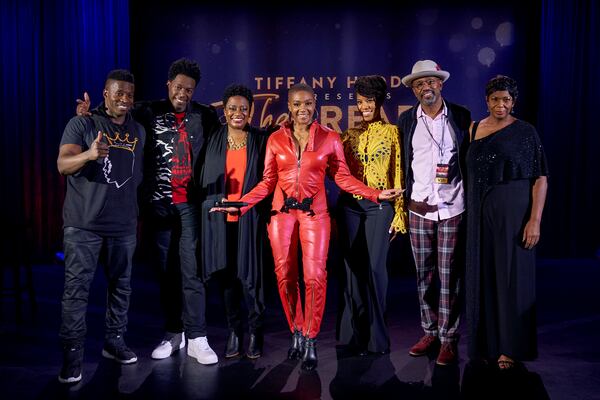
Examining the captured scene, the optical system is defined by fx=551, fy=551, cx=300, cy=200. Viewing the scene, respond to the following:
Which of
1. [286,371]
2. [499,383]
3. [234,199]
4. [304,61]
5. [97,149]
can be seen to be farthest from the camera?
[304,61]

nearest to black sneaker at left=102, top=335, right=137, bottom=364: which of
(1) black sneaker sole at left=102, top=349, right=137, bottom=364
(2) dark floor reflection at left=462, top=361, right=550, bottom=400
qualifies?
(1) black sneaker sole at left=102, top=349, right=137, bottom=364

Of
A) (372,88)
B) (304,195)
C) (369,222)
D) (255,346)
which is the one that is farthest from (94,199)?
(372,88)

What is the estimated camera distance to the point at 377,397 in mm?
3033

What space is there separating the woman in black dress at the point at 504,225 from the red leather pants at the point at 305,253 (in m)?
0.92

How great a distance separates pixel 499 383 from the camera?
321 cm

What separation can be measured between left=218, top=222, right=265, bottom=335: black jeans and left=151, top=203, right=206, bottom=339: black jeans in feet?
0.53

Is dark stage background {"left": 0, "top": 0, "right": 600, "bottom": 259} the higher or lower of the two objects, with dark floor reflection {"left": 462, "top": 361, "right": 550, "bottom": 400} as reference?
higher

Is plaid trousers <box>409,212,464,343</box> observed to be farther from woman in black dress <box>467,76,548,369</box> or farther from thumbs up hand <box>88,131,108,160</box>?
thumbs up hand <box>88,131,108,160</box>

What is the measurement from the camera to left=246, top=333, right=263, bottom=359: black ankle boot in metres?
3.66

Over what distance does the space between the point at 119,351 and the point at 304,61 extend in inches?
184

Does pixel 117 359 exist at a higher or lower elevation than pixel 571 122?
lower

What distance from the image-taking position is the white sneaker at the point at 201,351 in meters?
3.55

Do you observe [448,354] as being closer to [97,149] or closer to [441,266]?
[441,266]

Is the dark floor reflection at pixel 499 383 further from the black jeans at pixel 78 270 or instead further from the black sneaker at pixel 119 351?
the black jeans at pixel 78 270
